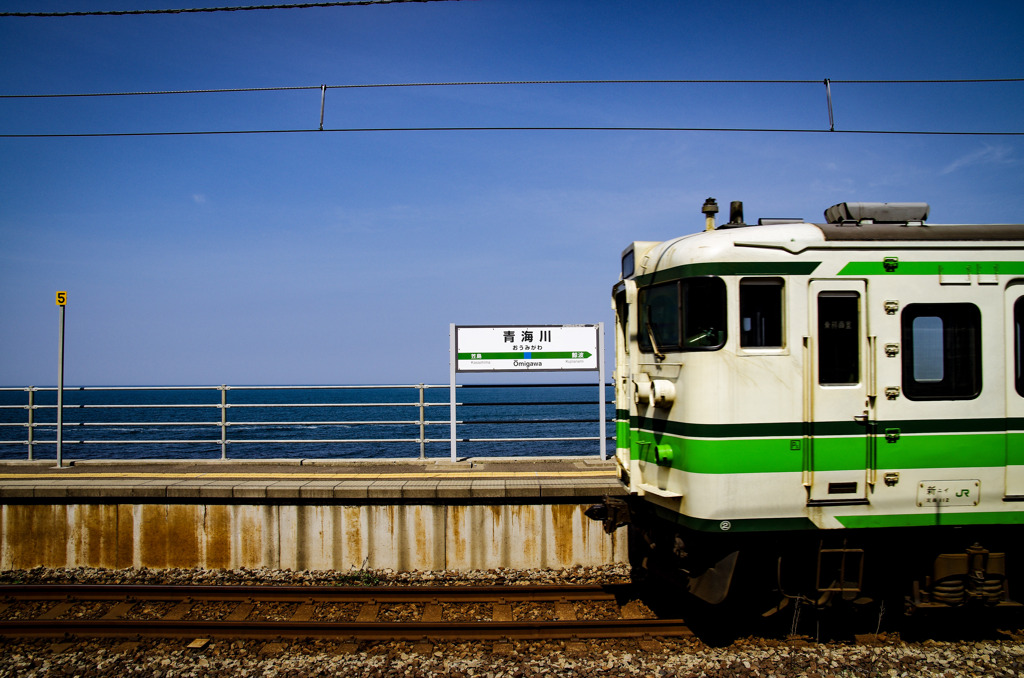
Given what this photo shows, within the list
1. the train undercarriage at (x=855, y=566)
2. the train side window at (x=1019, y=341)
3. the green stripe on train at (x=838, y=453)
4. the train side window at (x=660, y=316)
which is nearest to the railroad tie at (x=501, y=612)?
the train undercarriage at (x=855, y=566)

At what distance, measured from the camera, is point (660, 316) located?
18.5 ft

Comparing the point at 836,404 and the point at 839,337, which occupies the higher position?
the point at 839,337

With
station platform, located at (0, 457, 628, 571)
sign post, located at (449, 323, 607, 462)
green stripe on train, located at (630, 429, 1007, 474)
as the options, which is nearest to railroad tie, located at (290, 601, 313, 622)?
station platform, located at (0, 457, 628, 571)

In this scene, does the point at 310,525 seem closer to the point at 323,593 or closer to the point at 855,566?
the point at 323,593

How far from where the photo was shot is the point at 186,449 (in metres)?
31.2

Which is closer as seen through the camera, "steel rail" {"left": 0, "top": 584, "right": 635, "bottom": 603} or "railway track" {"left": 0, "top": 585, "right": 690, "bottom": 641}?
"railway track" {"left": 0, "top": 585, "right": 690, "bottom": 641}

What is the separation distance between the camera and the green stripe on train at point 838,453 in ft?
16.3

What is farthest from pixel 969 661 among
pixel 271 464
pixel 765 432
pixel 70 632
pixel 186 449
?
pixel 186 449

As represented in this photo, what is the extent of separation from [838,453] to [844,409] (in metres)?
0.37

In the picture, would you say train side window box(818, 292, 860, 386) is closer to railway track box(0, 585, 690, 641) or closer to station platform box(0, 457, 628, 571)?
railway track box(0, 585, 690, 641)

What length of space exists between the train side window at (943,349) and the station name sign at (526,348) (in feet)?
16.8

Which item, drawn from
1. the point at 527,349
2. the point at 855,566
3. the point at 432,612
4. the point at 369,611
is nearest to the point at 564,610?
the point at 432,612

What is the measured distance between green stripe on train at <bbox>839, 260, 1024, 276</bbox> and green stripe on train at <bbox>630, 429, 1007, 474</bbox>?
4.50ft

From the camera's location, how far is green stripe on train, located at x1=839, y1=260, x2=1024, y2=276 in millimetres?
5176
